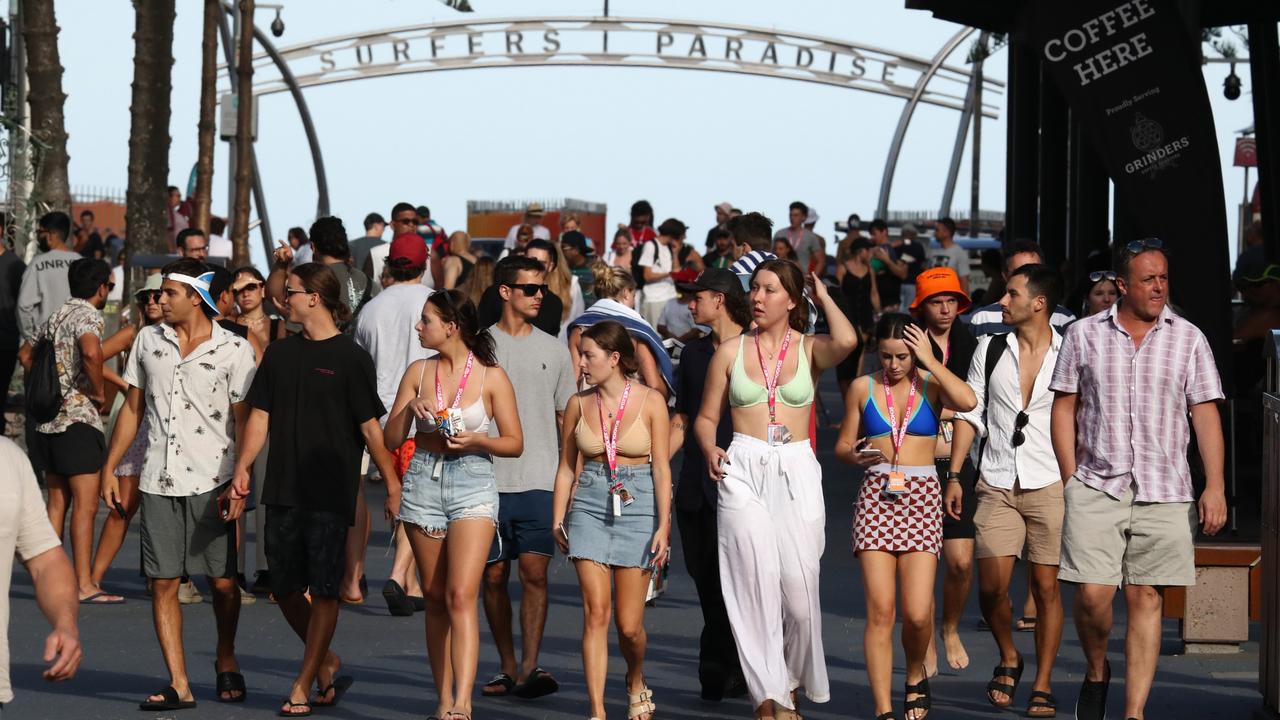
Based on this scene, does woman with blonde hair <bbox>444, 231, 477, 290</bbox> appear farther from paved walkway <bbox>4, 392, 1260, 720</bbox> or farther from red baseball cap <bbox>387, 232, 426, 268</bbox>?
paved walkway <bbox>4, 392, 1260, 720</bbox>

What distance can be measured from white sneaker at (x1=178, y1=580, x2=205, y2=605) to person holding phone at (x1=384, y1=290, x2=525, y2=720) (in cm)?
379

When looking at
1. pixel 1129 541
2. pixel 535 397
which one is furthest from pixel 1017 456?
pixel 535 397

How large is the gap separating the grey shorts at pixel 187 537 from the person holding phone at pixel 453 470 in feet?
3.11

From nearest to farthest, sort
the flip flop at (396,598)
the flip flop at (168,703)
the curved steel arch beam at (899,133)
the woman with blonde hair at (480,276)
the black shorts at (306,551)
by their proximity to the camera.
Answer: the black shorts at (306,551) → the flip flop at (168,703) → the flip flop at (396,598) → the woman with blonde hair at (480,276) → the curved steel arch beam at (899,133)

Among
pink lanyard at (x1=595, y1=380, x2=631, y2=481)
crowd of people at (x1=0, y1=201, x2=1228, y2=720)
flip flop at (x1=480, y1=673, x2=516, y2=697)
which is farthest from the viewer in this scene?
flip flop at (x1=480, y1=673, x2=516, y2=697)

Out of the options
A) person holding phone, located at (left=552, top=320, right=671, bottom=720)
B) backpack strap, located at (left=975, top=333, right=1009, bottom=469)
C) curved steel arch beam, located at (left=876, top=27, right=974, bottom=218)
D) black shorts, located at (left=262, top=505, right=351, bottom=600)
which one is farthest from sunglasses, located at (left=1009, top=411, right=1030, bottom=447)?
curved steel arch beam, located at (left=876, top=27, right=974, bottom=218)

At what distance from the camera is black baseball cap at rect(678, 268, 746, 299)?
8.95 m

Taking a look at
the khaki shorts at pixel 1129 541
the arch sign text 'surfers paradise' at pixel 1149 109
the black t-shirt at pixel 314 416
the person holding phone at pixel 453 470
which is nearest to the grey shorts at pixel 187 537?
the black t-shirt at pixel 314 416

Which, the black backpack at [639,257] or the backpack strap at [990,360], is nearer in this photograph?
the backpack strap at [990,360]

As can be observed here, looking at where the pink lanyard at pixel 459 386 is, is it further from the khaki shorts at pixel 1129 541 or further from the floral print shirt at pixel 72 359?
the floral print shirt at pixel 72 359

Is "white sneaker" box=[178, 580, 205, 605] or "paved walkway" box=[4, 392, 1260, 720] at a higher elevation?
"white sneaker" box=[178, 580, 205, 605]

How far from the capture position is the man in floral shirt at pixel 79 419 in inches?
470

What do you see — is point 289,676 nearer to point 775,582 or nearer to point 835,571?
point 775,582

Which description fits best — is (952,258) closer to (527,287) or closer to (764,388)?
(527,287)
